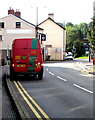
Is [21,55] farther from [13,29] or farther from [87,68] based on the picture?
[13,29]

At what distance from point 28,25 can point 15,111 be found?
47.7 m

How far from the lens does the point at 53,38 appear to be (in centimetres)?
7138

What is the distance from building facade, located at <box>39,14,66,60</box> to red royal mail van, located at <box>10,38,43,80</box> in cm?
4974

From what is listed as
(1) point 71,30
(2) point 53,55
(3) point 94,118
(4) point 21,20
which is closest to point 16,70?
(3) point 94,118

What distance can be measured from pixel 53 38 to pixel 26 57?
51.6 meters

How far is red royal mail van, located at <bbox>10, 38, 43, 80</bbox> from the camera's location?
65.6ft

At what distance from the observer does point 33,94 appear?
13266 millimetres

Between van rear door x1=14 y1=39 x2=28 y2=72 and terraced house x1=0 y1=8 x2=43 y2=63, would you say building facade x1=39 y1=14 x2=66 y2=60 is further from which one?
van rear door x1=14 y1=39 x2=28 y2=72

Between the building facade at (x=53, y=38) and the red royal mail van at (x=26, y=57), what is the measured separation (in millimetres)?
49737

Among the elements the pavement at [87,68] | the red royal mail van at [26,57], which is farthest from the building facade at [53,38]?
the red royal mail van at [26,57]

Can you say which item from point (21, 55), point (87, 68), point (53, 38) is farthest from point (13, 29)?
point (21, 55)

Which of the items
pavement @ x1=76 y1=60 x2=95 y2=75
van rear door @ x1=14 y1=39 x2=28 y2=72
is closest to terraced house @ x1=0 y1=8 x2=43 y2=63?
pavement @ x1=76 y1=60 x2=95 y2=75

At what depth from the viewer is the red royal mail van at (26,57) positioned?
1998 centimetres

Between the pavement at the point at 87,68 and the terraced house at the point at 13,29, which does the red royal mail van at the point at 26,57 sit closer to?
the pavement at the point at 87,68
